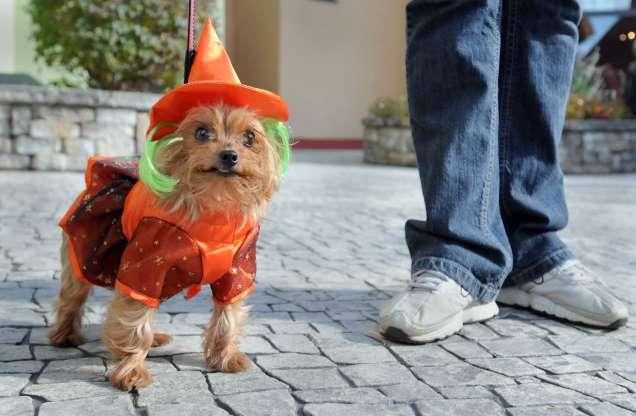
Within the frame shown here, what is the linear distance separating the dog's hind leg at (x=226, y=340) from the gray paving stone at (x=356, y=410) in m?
0.35

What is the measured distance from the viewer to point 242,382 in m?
2.05

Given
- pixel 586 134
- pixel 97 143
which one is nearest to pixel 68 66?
pixel 97 143

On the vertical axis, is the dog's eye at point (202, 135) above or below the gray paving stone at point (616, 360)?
above

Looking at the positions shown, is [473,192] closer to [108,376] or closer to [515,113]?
[515,113]

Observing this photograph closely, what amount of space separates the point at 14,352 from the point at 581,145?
9990 mm

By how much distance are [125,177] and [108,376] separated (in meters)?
0.65

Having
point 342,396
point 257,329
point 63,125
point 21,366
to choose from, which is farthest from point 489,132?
point 63,125

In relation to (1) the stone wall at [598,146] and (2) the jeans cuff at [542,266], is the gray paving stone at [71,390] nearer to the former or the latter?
(2) the jeans cuff at [542,266]

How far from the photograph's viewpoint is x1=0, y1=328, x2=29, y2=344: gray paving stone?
2.36 metres

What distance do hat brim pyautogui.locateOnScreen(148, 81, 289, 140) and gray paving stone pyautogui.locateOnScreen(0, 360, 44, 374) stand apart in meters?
0.74

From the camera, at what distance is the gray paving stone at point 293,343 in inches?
92.7

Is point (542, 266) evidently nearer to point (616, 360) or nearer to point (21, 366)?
point (616, 360)

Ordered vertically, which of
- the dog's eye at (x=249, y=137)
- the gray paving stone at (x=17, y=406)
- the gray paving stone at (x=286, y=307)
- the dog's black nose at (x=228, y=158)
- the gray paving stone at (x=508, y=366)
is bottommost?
the gray paving stone at (x=286, y=307)

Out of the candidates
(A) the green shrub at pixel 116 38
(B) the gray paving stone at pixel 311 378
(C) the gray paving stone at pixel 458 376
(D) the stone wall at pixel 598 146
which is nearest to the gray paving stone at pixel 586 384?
(C) the gray paving stone at pixel 458 376
